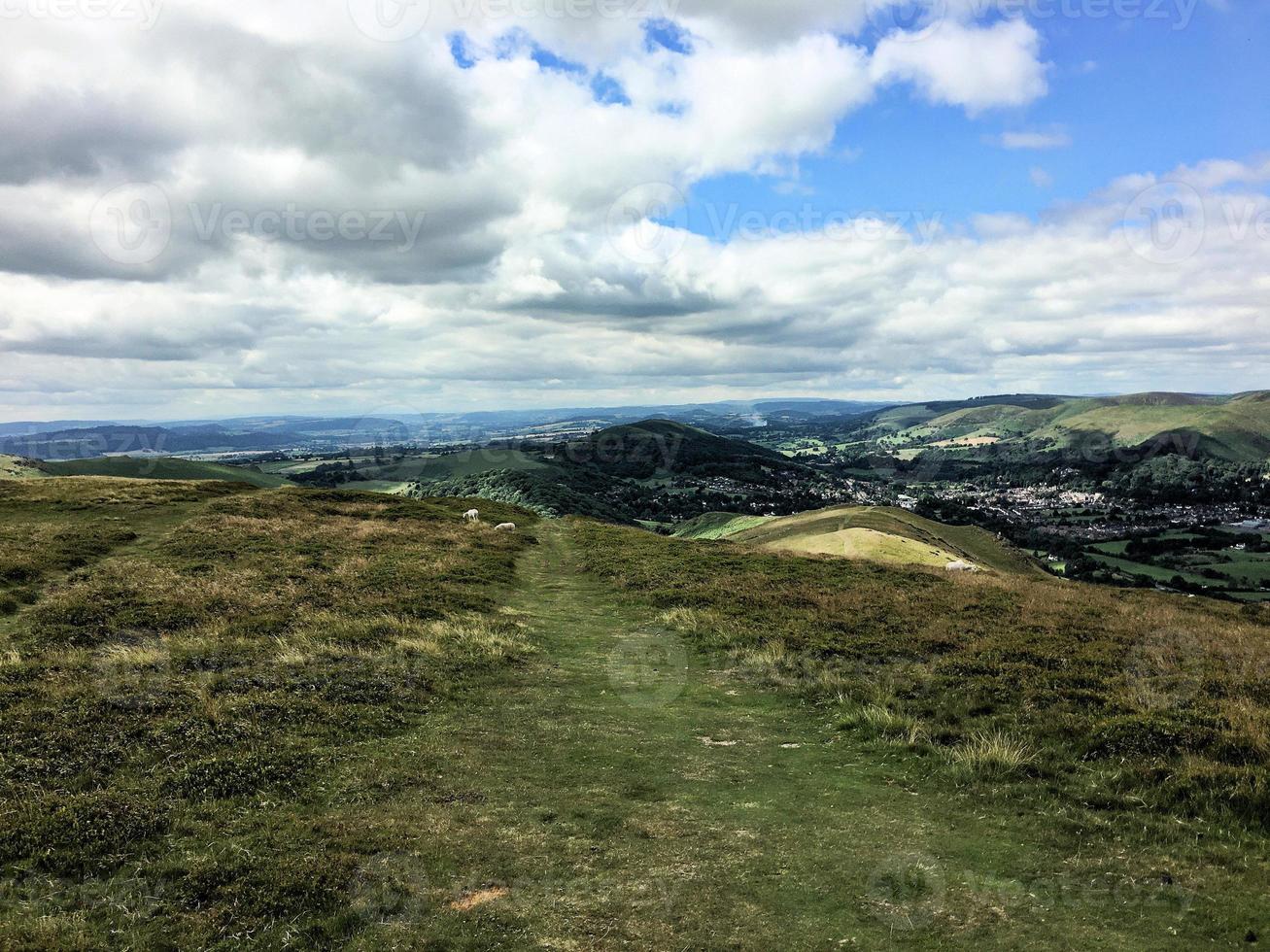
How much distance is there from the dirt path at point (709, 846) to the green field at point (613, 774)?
0.19 ft

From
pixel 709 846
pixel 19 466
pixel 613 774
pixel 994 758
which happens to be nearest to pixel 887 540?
pixel 994 758

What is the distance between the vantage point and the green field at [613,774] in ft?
28.2

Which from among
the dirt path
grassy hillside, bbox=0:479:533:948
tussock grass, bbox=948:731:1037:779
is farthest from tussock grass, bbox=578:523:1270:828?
grassy hillside, bbox=0:479:533:948

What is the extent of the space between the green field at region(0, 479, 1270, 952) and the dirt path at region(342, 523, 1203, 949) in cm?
6

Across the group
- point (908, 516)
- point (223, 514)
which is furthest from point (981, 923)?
point (908, 516)

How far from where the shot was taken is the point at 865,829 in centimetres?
1095

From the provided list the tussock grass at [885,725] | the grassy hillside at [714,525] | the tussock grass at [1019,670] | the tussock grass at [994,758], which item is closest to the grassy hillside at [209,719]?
the tussock grass at [1019,670]

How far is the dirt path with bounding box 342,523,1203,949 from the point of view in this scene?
8.35 meters

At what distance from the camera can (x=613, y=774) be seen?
12961 mm

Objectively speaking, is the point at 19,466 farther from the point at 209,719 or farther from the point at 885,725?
the point at 885,725

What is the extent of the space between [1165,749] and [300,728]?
1843 cm

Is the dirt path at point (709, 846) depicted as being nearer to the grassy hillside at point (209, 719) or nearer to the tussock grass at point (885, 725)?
the tussock grass at point (885, 725)

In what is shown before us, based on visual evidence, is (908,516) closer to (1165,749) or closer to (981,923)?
(1165,749)

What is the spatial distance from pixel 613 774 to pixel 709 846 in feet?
10.1
